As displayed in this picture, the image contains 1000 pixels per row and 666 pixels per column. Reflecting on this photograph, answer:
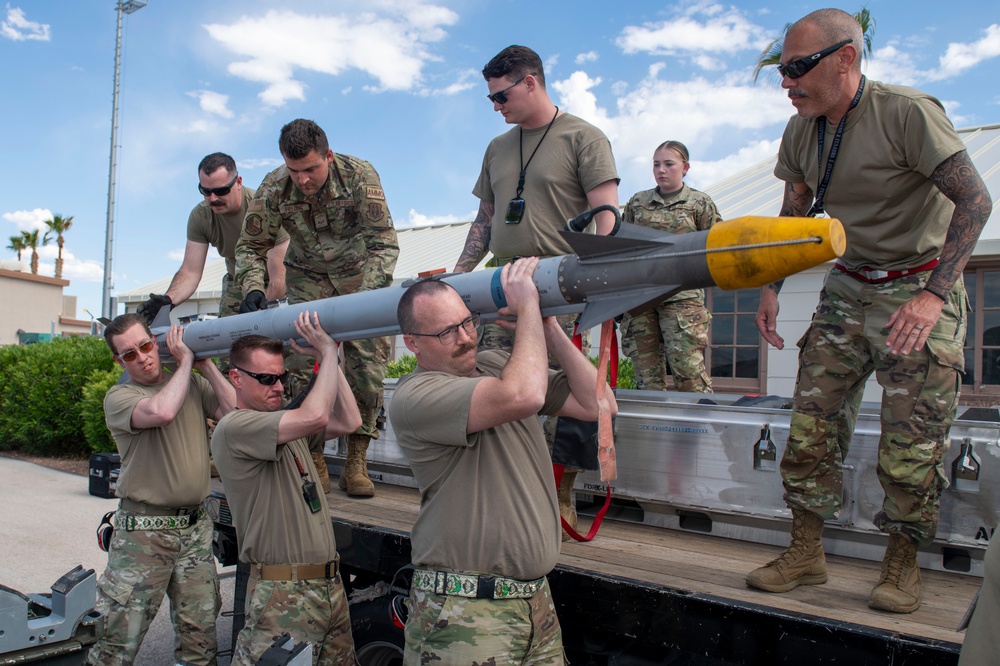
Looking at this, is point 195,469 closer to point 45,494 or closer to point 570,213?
point 570,213

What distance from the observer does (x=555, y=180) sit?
3.85m

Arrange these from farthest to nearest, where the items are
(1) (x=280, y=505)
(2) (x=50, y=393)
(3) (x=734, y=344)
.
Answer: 1. (2) (x=50, y=393)
2. (3) (x=734, y=344)
3. (1) (x=280, y=505)

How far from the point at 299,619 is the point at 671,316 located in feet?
11.1

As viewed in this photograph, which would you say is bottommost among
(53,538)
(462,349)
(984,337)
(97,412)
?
(53,538)

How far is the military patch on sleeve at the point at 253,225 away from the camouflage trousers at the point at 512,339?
182 centimetres

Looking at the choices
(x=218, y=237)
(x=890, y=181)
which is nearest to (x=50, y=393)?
(x=218, y=237)

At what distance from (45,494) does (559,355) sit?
32.7 feet

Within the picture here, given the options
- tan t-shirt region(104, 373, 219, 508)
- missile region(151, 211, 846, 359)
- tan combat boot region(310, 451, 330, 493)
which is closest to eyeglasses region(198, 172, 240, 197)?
tan t-shirt region(104, 373, 219, 508)

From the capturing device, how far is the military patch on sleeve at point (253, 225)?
16.3 feet

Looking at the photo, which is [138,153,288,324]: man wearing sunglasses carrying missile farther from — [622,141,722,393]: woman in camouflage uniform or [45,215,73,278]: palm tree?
[45,215,73,278]: palm tree

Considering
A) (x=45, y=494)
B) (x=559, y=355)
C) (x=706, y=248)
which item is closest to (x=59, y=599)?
(x=559, y=355)

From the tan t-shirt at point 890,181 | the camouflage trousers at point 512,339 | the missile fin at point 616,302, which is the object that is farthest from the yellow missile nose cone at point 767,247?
the camouflage trousers at point 512,339

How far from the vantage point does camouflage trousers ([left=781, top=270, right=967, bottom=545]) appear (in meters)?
2.78

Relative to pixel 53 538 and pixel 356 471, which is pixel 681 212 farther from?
pixel 53 538
